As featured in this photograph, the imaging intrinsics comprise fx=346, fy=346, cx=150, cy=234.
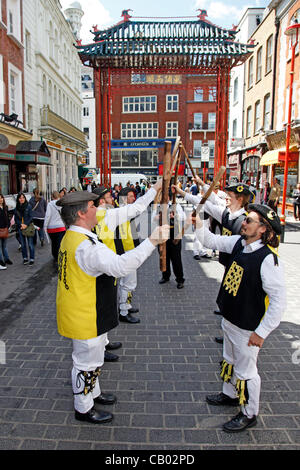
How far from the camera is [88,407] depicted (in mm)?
3045

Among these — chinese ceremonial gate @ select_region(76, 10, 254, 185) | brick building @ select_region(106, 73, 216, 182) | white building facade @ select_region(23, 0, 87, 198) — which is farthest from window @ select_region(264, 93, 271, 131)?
brick building @ select_region(106, 73, 216, 182)

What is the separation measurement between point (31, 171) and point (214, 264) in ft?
41.6

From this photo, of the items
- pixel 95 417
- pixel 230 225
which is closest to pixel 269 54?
pixel 230 225

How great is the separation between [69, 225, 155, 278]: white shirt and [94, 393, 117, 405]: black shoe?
138cm

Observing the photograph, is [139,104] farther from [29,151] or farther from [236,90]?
[29,151]

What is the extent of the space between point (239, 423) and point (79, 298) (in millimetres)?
1744

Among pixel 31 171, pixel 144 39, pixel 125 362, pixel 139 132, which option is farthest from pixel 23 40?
pixel 139 132

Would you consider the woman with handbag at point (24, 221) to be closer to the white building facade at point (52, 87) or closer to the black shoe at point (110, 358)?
the black shoe at point (110, 358)

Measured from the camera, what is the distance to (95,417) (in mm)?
3047

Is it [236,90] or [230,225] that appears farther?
[236,90]

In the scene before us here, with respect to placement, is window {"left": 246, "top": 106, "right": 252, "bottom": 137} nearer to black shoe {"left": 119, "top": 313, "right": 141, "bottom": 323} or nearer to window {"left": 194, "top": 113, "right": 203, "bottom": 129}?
window {"left": 194, "top": 113, "right": 203, "bottom": 129}

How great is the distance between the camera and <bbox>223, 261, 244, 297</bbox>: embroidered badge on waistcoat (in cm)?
293

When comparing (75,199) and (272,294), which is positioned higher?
(75,199)

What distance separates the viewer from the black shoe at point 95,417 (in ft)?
9.98
